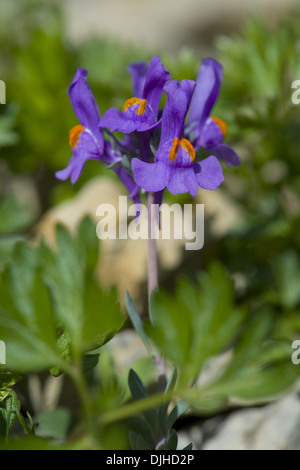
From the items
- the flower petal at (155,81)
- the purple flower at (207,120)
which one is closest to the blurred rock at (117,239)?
the purple flower at (207,120)

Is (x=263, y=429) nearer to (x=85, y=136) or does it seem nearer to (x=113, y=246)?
(x=113, y=246)

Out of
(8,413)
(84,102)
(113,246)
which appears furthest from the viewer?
(113,246)

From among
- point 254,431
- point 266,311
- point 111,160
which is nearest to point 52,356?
point 266,311

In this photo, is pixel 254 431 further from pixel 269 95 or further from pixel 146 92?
pixel 269 95

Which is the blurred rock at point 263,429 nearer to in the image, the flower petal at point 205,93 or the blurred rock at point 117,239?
the blurred rock at point 117,239

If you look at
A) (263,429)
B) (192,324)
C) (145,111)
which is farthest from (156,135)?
(263,429)

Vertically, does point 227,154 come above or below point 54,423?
above
